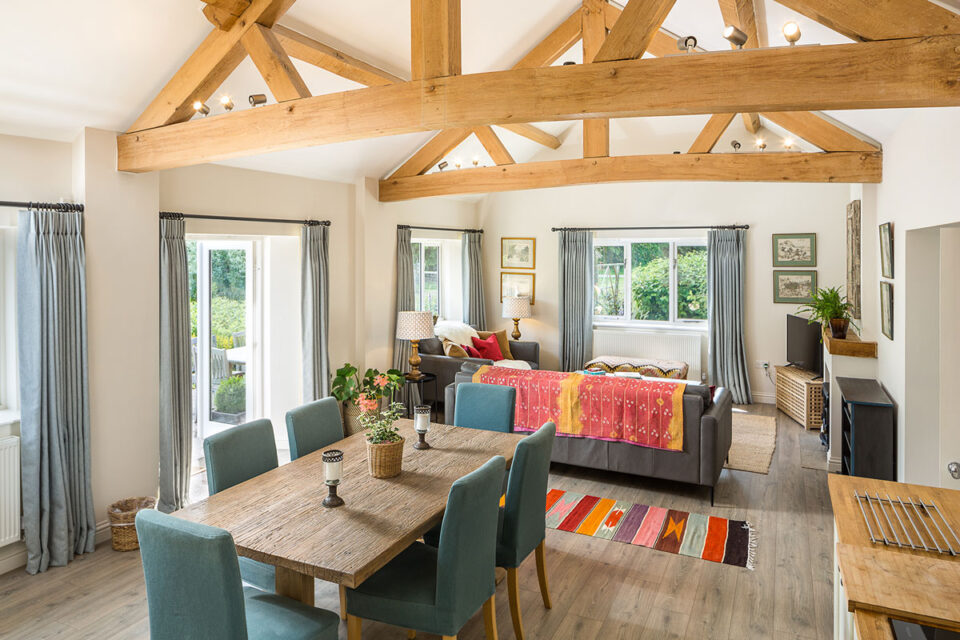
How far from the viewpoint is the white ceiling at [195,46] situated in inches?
121

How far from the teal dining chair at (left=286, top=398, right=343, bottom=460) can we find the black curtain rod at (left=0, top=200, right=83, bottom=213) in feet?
5.84

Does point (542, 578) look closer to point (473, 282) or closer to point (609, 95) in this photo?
point (609, 95)

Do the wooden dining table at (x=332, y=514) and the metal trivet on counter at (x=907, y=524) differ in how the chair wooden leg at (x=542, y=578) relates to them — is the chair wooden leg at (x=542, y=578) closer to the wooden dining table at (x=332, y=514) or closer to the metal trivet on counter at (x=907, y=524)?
the wooden dining table at (x=332, y=514)

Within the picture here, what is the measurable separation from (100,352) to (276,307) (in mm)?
1809

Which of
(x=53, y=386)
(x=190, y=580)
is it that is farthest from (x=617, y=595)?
(x=53, y=386)

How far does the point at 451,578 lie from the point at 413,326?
163 inches

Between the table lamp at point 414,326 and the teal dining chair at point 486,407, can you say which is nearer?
the teal dining chair at point 486,407

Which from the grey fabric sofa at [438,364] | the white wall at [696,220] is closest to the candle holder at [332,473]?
the grey fabric sofa at [438,364]

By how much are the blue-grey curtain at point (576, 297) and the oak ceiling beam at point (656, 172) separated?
8.72ft

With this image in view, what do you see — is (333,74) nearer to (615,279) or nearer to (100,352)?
(100,352)

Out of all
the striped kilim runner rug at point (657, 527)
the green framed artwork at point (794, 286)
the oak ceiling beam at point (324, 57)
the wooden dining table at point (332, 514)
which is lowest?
the striped kilim runner rug at point (657, 527)

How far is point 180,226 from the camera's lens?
Answer: 4.23 m

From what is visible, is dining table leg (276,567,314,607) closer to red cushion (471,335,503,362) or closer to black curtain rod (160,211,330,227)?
black curtain rod (160,211,330,227)

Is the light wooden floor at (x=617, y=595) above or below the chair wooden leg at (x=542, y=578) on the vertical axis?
below
